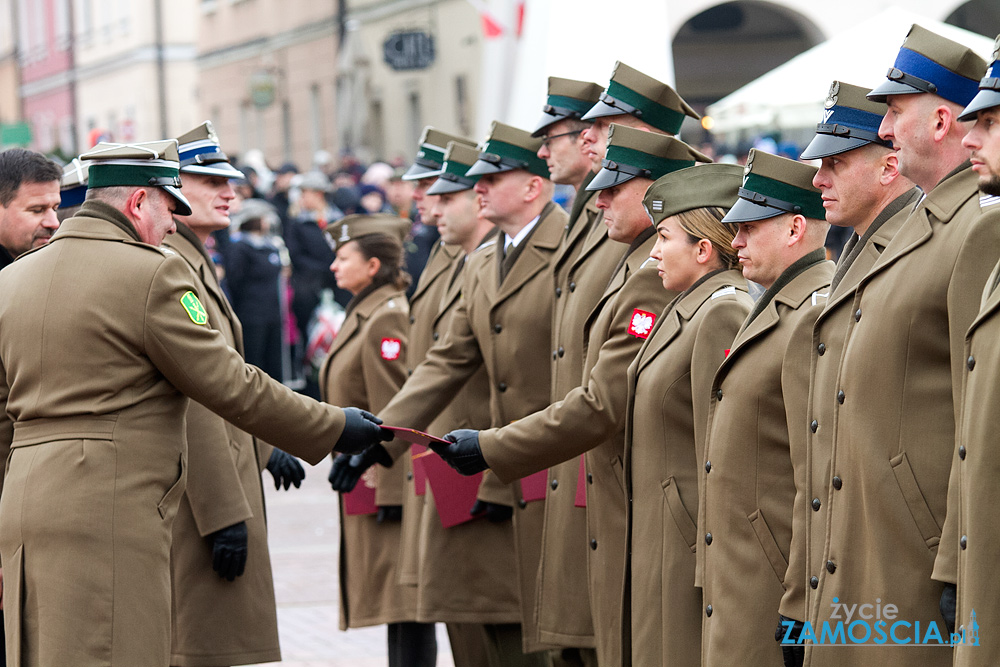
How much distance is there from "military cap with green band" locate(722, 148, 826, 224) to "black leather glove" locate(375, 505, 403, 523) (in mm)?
Answer: 3134

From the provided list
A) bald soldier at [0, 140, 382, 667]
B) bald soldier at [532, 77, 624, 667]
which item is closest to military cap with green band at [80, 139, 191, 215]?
bald soldier at [0, 140, 382, 667]

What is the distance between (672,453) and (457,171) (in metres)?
2.56

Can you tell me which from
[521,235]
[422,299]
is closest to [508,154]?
[521,235]

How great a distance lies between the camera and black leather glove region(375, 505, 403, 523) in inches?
277

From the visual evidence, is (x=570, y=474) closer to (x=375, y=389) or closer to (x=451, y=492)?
(x=451, y=492)

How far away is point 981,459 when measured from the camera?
119 inches

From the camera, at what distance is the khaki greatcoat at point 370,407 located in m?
6.93

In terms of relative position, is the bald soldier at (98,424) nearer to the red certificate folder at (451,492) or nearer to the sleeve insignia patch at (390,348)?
the red certificate folder at (451,492)

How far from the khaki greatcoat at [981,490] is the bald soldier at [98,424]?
7.90ft

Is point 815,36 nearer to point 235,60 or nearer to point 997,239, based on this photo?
point 235,60

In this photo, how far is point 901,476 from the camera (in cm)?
353

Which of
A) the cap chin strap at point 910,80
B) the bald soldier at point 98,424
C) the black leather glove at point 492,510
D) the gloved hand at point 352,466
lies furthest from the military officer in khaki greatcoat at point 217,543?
the cap chin strap at point 910,80

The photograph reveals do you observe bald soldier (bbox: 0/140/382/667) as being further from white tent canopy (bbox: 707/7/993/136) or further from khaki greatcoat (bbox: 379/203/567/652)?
white tent canopy (bbox: 707/7/993/136)

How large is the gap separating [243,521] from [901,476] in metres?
2.68
